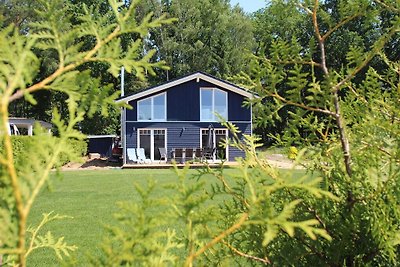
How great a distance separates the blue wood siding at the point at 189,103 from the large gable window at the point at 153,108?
38 cm

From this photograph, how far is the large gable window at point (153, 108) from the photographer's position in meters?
28.3

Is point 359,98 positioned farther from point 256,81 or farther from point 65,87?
point 65,87

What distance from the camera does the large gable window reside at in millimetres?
28312

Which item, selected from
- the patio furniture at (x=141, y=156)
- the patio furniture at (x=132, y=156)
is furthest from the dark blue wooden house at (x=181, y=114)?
the patio furniture at (x=132, y=156)

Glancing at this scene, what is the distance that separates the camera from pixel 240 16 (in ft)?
173

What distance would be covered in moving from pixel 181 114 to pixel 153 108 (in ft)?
5.98

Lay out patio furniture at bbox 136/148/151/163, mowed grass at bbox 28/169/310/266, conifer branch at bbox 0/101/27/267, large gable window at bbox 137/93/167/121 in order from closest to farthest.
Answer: conifer branch at bbox 0/101/27/267
mowed grass at bbox 28/169/310/266
patio furniture at bbox 136/148/151/163
large gable window at bbox 137/93/167/121

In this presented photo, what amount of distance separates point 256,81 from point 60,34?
1219 millimetres

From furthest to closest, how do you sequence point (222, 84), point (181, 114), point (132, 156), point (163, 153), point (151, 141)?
point (181, 114), point (151, 141), point (222, 84), point (163, 153), point (132, 156)

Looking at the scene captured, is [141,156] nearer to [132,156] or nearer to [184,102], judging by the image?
[132,156]

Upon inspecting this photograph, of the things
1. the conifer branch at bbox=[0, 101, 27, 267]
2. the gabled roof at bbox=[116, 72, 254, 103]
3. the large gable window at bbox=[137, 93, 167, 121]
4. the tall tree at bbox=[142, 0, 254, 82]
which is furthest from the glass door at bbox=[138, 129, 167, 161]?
the conifer branch at bbox=[0, 101, 27, 267]

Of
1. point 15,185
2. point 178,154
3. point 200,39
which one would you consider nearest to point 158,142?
point 178,154

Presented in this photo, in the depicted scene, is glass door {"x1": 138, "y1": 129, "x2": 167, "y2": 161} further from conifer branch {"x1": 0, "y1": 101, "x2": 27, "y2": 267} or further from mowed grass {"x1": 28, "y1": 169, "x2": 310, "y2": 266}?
conifer branch {"x1": 0, "y1": 101, "x2": 27, "y2": 267}

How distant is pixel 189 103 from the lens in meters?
28.7
